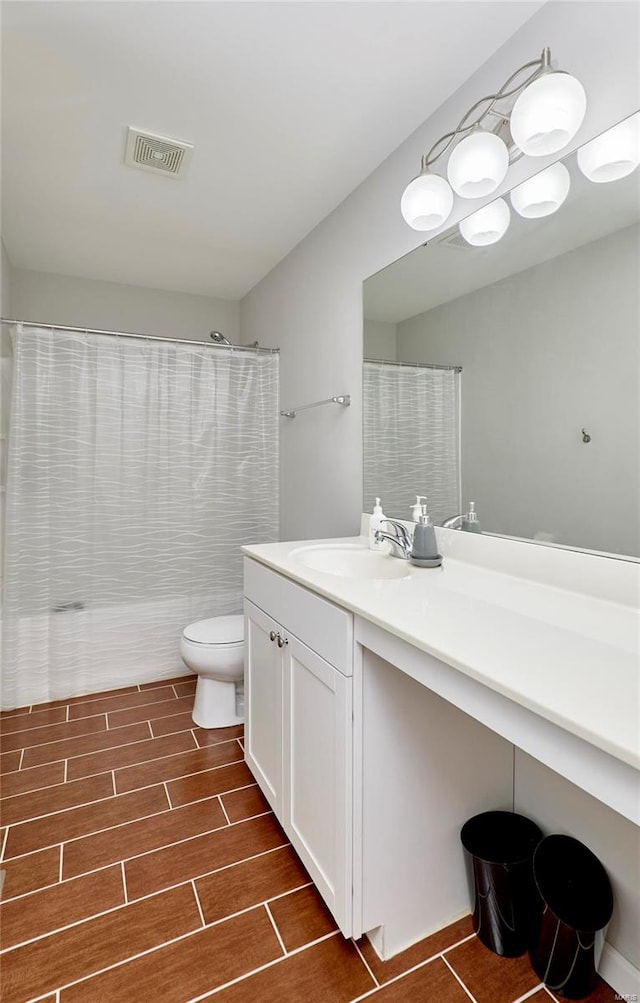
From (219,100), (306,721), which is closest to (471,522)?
(306,721)

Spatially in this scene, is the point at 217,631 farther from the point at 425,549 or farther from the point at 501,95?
the point at 501,95

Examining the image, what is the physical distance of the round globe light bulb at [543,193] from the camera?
1217mm

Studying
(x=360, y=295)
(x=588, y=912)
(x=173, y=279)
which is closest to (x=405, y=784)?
(x=588, y=912)

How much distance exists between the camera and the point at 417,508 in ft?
5.51

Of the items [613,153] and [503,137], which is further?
[503,137]

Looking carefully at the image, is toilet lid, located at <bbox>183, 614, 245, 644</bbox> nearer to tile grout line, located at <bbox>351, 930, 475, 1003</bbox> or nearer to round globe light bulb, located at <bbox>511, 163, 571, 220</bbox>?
tile grout line, located at <bbox>351, 930, 475, 1003</bbox>

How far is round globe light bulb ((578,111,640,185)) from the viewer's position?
105 centimetres

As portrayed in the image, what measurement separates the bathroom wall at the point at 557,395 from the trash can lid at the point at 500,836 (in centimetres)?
77

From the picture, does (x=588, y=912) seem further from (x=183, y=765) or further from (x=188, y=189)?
(x=188, y=189)

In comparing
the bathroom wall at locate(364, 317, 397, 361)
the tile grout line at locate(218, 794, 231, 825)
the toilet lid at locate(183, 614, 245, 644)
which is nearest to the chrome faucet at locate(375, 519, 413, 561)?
the bathroom wall at locate(364, 317, 397, 361)

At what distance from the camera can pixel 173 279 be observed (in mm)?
3070

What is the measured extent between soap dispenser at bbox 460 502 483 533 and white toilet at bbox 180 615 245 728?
1.07 meters

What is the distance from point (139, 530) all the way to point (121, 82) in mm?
1849

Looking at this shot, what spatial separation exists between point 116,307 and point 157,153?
4.76ft
